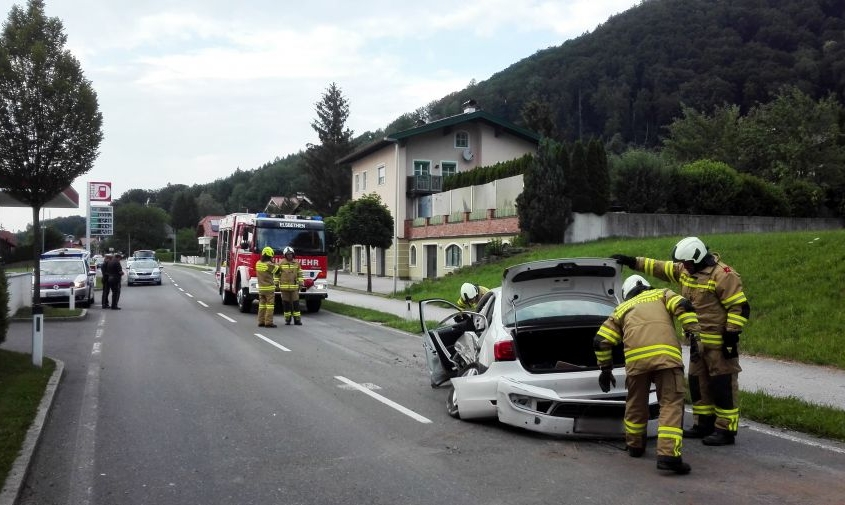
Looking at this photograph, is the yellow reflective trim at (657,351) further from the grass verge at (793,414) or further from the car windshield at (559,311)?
the grass verge at (793,414)

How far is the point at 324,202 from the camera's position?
2704 inches

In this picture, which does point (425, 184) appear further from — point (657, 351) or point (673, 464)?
point (673, 464)

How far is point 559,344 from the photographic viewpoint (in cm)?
733

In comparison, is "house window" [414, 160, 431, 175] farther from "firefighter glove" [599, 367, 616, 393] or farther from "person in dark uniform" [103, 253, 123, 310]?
"firefighter glove" [599, 367, 616, 393]

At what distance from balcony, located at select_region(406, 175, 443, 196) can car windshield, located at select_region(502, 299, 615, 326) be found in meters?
35.7

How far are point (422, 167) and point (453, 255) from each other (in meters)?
9.71

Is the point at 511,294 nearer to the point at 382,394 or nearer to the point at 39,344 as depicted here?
the point at 382,394

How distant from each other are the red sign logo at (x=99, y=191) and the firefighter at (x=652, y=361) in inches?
1392

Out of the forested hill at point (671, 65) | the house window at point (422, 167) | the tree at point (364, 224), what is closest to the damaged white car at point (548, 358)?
the tree at point (364, 224)

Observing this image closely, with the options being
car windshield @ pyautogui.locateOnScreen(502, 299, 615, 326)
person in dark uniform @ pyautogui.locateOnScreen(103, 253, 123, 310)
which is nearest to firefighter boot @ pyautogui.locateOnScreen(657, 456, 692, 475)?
car windshield @ pyautogui.locateOnScreen(502, 299, 615, 326)

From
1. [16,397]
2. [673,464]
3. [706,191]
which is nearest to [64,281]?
[16,397]

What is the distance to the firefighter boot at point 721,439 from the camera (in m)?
6.49

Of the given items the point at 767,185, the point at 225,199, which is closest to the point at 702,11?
the point at 767,185

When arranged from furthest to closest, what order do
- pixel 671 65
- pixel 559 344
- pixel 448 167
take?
pixel 671 65
pixel 448 167
pixel 559 344
